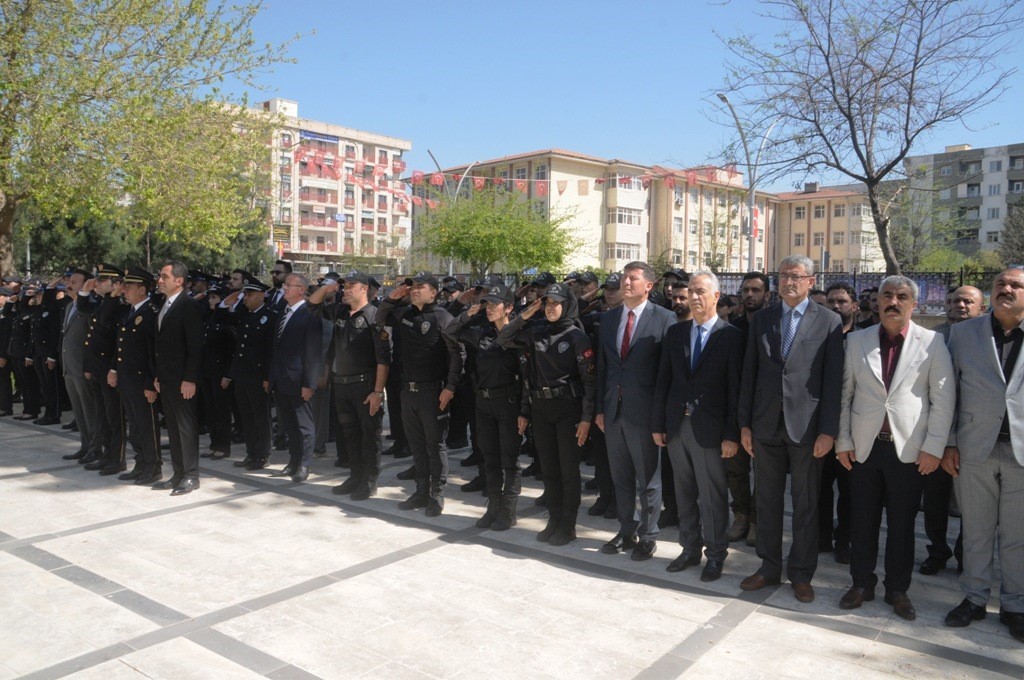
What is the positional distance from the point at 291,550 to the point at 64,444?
5.57 meters

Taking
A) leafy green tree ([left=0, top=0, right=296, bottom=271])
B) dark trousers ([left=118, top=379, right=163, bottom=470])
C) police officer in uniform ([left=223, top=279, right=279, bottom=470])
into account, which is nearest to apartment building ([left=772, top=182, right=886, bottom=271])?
leafy green tree ([left=0, top=0, right=296, bottom=271])

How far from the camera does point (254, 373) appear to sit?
8.09m

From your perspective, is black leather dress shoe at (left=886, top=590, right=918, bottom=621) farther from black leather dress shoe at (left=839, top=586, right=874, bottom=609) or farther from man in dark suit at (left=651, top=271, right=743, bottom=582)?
man in dark suit at (left=651, top=271, right=743, bottom=582)

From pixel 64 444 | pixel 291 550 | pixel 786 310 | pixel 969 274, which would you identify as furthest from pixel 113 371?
pixel 969 274

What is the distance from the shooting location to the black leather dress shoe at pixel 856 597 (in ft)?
14.9

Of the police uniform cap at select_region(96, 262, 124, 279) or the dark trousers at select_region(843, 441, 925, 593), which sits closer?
the dark trousers at select_region(843, 441, 925, 593)

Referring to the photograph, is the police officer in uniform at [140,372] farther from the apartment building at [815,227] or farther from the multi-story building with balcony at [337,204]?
the apartment building at [815,227]

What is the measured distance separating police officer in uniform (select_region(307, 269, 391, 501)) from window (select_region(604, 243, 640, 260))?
169ft

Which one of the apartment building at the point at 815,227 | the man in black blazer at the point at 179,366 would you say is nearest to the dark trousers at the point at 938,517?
the man in black blazer at the point at 179,366

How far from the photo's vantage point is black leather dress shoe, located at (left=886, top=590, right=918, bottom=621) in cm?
440

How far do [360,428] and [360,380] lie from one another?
50 centimetres

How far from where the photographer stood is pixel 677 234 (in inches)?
2441

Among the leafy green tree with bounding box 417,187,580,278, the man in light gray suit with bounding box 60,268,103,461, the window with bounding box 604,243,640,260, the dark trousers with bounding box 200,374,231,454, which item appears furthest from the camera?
the window with bounding box 604,243,640,260

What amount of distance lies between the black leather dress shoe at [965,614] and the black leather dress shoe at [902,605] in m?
0.18
